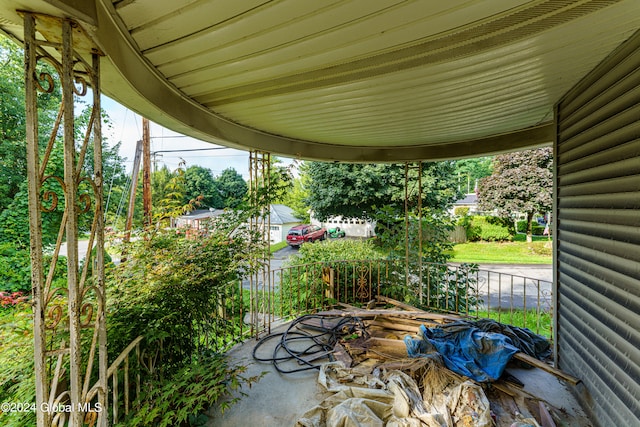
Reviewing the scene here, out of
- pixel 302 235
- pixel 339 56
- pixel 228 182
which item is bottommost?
pixel 302 235

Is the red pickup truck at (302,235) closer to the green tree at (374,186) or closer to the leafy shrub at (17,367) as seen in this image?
the green tree at (374,186)

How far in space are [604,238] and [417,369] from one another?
5.94ft

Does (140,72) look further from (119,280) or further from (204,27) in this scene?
(119,280)

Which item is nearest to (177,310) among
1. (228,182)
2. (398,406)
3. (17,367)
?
(17,367)

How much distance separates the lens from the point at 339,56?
1.69 m

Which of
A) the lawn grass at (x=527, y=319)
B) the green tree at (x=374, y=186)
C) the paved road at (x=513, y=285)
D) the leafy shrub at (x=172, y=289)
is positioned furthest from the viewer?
the green tree at (x=374, y=186)

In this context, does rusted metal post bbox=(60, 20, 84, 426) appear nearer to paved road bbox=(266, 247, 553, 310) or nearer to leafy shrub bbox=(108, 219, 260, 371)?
leafy shrub bbox=(108, 219, 260, 371)

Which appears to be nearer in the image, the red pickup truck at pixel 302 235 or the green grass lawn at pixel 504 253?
the green grass lawn at pixel 504 253

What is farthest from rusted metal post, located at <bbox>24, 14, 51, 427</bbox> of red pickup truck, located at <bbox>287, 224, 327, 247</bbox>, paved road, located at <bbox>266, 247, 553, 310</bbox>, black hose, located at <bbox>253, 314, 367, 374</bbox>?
red pickup truck, located at <bbox>287, 224, 327, 247</bbox>

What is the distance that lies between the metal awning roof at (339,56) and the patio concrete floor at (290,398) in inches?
90.3

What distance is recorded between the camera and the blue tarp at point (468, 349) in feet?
8.29

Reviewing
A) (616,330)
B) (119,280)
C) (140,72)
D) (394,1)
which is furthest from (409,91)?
(119,280)

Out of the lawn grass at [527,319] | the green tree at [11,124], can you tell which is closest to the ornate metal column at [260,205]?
the lawn grass at [527,319]

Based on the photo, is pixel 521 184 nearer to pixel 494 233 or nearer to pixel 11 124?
pixel 494 233
